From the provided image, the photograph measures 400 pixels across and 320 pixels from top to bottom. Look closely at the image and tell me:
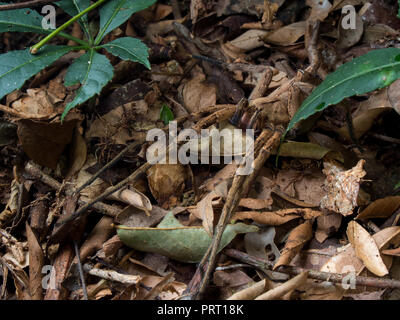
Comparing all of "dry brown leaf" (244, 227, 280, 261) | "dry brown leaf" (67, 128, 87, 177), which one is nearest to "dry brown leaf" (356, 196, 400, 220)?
"dry brown leaf" (244, 227, 280, 261)

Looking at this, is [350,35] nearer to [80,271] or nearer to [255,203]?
[255,203]

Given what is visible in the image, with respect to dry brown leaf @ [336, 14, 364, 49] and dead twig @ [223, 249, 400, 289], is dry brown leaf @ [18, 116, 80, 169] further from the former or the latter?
dry brown leaf @ [336, 14, 364, 49]

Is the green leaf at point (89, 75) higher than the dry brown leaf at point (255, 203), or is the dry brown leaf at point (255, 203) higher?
the green leaf at point (89, 75)

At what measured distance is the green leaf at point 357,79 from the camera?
953 millimetres

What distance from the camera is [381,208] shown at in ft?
3.76

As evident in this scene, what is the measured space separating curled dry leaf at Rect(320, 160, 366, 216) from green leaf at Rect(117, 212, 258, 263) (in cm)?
24

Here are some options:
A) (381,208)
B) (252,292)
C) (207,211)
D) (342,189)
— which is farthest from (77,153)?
(381,208)

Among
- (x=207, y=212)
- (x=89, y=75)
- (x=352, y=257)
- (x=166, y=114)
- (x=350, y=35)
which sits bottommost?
(x=352, y=257)

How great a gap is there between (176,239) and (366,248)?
1.73 feet

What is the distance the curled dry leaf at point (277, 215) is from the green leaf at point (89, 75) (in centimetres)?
56

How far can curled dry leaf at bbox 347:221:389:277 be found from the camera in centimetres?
102

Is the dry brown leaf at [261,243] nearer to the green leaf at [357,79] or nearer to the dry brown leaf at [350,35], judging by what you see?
the green leaf at [357,79]

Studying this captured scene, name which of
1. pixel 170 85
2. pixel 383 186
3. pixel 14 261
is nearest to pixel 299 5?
pixel 170 85

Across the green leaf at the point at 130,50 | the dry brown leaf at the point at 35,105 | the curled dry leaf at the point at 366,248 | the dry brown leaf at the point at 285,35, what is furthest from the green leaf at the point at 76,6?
the curled dry leaf at the point at 366,248
